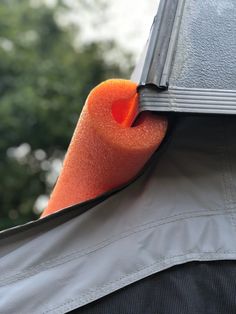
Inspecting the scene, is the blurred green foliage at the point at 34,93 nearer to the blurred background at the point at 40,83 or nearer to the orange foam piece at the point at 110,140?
the blurred background at the point at 40,83

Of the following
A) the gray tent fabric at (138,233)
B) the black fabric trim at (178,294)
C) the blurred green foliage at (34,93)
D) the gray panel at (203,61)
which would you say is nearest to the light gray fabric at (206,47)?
the gray panel at (203,61)

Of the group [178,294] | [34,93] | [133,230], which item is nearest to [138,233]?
[133,230]

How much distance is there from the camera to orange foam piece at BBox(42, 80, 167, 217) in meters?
1.20

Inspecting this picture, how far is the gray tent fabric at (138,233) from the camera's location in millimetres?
1172

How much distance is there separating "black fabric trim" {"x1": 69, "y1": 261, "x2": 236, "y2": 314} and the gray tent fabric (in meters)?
0.02

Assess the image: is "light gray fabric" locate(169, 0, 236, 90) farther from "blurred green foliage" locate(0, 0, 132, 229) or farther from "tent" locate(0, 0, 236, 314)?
"blurred green foliage" locate(0, 0, 132, 229)

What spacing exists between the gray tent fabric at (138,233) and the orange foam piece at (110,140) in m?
0.07

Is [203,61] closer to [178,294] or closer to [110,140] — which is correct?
[110,140]

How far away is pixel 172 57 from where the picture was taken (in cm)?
129

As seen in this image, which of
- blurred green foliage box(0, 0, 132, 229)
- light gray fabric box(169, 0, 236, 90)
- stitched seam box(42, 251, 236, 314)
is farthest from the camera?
blurred green foliage box(0, 0, 132, 229)

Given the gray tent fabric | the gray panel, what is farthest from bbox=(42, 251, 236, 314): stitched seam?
the gray panel

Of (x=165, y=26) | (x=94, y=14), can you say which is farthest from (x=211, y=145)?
(x=94, y=14)

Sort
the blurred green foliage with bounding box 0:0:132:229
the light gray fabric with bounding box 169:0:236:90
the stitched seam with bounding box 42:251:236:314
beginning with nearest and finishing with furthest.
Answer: the stitched seam with bounding box 42:251:236:314 < the light gray fabric with bounding box 169:0:236:90 < the blurred green foliage with bounding box 0:0:132:229

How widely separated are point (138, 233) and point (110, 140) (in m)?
0.24
